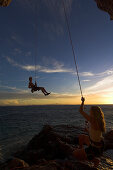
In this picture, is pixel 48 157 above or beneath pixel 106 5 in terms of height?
beneath

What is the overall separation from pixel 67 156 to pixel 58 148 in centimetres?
119

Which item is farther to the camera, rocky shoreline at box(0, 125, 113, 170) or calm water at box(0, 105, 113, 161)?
calm water at box(0, 105, 113, 161)

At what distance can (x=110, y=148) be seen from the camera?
11320mm

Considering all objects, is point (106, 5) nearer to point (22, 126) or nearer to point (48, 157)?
point (48, 157)

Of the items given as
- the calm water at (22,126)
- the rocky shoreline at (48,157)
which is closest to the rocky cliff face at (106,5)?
the rocky shoreline at (48,157)

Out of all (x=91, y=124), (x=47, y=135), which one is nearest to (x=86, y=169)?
(x=91, y=124)

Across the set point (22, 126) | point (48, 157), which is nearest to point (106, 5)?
point (48, 157)

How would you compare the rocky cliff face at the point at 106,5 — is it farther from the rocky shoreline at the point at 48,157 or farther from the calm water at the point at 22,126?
the calm water at the point at 22,126

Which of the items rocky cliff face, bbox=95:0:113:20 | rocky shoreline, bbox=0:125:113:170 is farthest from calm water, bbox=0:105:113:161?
rocky cliff face, bbox=95:0:113:20

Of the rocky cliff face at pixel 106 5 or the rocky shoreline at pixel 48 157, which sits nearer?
the rocky shoreline at pixel 48 157

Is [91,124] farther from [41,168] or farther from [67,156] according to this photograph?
[67,156]

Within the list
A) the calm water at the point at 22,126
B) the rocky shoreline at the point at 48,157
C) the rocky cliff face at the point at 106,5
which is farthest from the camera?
the rocky cliff face at the point at 106,5

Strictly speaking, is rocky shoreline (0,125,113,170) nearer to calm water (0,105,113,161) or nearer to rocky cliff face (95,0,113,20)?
calm water (0,105,113,161)

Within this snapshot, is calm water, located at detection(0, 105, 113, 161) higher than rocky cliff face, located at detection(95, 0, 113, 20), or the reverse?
rocky cliff face, located at detection(95, 0, 113, 20)
